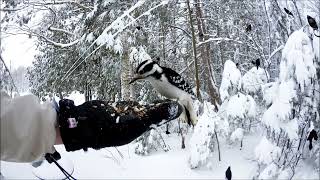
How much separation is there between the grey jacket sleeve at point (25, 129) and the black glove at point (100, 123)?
57 millimetres

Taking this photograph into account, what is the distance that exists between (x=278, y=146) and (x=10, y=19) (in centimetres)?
623

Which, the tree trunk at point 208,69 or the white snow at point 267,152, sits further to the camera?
the tree trunk at point 208,69

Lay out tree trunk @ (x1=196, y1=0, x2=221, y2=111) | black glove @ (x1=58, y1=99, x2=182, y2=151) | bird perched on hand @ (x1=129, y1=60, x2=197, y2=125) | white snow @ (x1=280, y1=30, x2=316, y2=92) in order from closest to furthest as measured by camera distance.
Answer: black glove @ (x1=58, y1=99, x2=182, y2=151) < bird perched on hand @ (x1=129, y1=60, x2=197, y2=125) < white snow @ (x1=280, y1=30, x2=316, y2=92) < tree trunk @ (x1=196, y1=0, x2=221, y2=111)

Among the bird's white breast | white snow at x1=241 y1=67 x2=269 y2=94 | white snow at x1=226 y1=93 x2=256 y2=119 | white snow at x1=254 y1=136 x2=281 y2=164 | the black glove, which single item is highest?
the black glove

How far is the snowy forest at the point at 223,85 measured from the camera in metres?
4.95

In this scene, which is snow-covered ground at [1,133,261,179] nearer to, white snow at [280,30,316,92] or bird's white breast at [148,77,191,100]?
white snow at [280,30,316,92]

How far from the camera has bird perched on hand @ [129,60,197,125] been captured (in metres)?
2.17

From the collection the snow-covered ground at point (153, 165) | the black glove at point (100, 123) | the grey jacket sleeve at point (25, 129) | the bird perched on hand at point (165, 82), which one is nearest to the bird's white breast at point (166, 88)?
the bird perched on hand at point (165, 82)

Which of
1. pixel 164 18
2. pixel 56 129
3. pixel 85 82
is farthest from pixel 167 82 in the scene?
pixel 85 82

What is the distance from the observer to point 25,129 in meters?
0.94

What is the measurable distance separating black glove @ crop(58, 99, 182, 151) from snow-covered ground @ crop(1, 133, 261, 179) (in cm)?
490

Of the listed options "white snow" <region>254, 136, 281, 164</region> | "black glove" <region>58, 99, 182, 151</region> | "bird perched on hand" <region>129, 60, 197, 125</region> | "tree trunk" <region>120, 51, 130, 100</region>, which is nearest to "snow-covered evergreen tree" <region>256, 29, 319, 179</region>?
"white snow" <region>254, 136, 281, 164</region>

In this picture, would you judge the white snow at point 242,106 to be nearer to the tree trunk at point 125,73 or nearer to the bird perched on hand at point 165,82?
the tree trunk at point 125,73

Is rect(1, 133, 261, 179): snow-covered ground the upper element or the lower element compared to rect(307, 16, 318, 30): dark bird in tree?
lower
